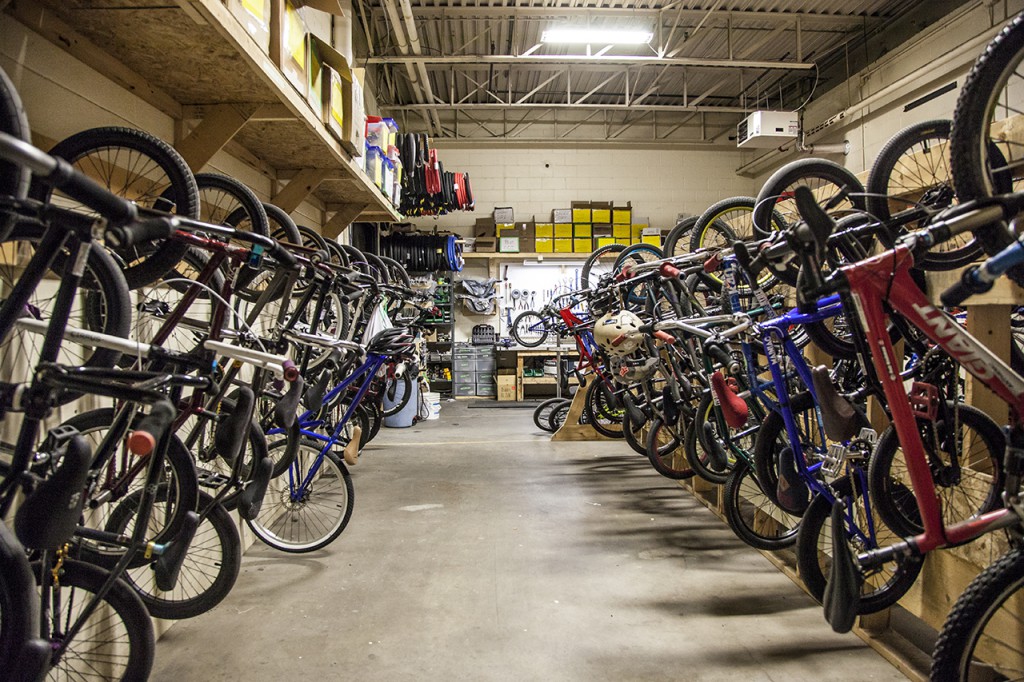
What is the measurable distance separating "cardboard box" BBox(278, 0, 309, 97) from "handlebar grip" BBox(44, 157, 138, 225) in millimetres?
1211

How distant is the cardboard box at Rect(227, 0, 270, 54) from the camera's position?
5.37ft

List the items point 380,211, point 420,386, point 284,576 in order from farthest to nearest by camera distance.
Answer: point 420,386
point 380,211
point 284,576

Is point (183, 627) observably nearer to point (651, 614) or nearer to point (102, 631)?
point (102, 631)

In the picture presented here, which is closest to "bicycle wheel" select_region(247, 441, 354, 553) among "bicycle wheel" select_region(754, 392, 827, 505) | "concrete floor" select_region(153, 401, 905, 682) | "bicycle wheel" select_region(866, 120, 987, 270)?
"concrete floor" select_region(153, 401, 905, 682)

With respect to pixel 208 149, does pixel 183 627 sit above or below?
below

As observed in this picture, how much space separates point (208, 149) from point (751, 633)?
108 inches

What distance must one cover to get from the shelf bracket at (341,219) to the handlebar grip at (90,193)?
359 centimetres

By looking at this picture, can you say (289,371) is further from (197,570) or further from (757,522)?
(757,522)

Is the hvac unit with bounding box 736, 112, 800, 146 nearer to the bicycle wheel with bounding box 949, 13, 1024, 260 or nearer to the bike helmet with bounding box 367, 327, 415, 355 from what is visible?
the bike helmet with bounding box 367, 327, 415, 355

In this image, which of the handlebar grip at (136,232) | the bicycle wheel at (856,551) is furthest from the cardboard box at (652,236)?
the handlebar grip at (136,232)

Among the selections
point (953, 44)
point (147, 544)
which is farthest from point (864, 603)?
point (953, 44)

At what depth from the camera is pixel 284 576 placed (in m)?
2.63

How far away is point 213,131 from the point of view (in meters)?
2.17

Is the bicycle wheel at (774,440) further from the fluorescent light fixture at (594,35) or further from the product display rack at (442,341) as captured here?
the product display rack at (442,341)
